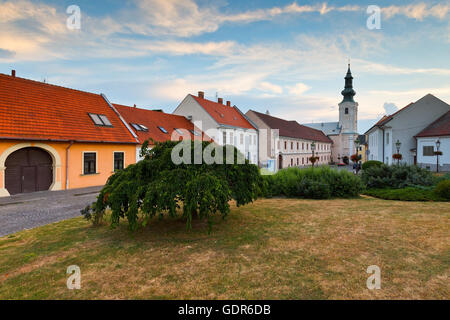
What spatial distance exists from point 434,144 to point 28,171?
1425 inches

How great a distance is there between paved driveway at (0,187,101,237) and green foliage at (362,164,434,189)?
15.0 meters

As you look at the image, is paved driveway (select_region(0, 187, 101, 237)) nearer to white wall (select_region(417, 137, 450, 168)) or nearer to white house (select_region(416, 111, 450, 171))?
white house (select_region(416, 111, 450, 171))

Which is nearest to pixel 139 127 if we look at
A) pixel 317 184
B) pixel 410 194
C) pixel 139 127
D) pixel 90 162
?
pixel 139 127

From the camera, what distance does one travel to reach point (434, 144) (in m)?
25.8

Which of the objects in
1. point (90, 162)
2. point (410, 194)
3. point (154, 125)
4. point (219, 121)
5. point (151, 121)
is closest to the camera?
point (410, 194)

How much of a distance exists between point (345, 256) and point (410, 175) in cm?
1199

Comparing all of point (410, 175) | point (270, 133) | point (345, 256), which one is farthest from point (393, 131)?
point (345, 256)

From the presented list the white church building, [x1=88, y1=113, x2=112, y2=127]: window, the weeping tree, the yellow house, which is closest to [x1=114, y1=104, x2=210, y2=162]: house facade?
the yellow house

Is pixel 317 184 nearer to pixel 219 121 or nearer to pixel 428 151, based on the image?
pixel 219 121

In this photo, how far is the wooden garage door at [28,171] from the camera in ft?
42.8

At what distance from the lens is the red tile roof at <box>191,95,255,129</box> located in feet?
99.2

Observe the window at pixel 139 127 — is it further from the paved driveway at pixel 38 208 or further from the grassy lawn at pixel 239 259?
the grassy lawn at pixel 239 259

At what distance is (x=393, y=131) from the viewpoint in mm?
28516
